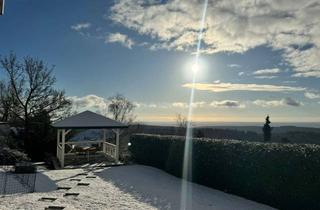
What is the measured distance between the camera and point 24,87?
23797mm

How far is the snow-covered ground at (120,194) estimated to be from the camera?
7.84m

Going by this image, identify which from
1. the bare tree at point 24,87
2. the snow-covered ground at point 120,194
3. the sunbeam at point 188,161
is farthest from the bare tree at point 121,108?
the snow-covered ground at point 120,194

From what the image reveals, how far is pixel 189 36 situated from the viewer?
12.4 meters

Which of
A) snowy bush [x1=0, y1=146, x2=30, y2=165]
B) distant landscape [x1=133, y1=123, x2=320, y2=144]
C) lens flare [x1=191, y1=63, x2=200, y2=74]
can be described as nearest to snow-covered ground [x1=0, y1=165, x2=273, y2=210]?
snowy bush [x1=0, y1=146, x2=30, y2=165]

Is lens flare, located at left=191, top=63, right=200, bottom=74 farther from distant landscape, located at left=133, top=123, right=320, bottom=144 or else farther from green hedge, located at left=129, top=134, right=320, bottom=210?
distant landscape, located at left=133, top=123, right=320, bottom=144

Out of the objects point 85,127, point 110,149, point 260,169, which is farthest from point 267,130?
point 110,149

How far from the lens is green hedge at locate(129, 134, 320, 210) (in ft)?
24.3

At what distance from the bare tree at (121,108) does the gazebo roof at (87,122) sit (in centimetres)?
2000

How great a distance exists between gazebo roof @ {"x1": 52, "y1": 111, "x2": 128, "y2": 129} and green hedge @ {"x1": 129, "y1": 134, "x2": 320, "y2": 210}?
5.03 meters

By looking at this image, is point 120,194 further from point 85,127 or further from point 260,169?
point 85,127

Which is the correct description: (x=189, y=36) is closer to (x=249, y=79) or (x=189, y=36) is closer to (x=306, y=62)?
(x=306, y=62)

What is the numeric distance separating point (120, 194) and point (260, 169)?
3.69 meters

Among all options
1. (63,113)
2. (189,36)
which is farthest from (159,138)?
(63,113)

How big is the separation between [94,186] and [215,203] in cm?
378
